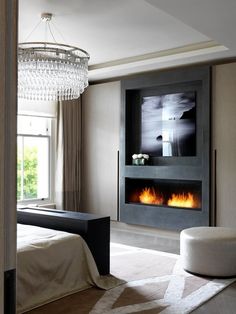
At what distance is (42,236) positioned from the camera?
3570mm

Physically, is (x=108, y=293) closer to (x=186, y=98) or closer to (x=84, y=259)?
(x=84, y=259)

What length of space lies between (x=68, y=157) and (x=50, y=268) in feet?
11.6

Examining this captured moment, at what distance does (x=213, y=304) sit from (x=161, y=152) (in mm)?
3190

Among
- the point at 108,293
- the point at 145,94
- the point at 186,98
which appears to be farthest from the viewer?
the point at 145,94

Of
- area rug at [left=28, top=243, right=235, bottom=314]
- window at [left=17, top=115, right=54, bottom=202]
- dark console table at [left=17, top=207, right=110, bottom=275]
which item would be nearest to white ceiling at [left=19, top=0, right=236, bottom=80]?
window at [left=17, top=115, right=54, bottom=202]

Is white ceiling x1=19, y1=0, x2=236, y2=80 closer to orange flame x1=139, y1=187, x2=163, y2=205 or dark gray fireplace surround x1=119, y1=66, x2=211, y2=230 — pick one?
dark gray fireplace surround x1=119, y1=66, x2=211, y2=230

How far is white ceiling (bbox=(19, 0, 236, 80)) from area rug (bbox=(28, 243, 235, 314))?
251 centimetres

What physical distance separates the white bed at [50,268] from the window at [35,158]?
256 centimetres

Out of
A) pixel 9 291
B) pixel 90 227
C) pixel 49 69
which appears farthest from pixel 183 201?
pixel 9 291

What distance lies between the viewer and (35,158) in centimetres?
660

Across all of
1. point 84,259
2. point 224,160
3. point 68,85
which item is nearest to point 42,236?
point 84,259

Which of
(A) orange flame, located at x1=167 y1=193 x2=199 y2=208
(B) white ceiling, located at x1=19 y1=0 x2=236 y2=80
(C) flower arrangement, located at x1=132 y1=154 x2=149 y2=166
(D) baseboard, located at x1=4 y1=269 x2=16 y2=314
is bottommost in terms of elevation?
(A) orange flame, located at x1=167 y1=193 x2=199 y2=208

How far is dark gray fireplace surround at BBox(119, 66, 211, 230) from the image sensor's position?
18.1 ft

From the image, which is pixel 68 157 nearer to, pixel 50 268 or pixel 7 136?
pixel 50 268
